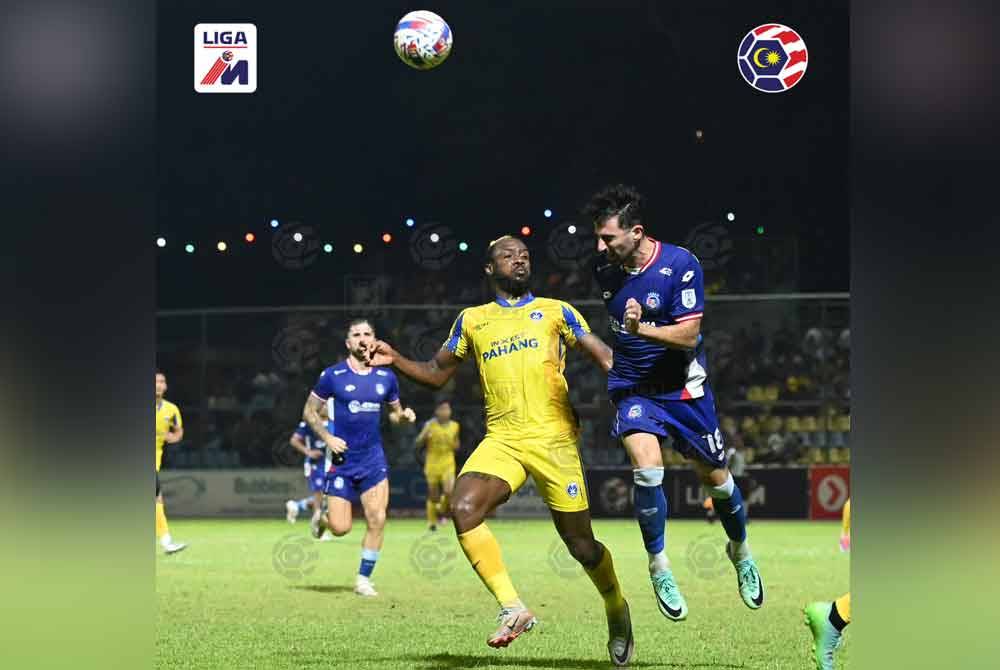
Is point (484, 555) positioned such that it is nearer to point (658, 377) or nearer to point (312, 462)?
point (658, 377)

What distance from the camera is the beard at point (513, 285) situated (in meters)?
8.59

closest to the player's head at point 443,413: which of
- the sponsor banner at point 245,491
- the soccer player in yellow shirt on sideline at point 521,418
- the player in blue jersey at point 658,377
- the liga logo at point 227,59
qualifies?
the sponsor banner at point 245,491

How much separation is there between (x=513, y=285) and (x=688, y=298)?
108 centimetres

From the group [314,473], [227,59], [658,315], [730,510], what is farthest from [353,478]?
Result: [314,473]

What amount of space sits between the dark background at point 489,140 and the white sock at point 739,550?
72.4ft

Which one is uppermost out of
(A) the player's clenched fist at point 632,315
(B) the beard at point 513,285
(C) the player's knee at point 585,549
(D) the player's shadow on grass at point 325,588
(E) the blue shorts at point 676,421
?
(B) the beard at point 513,285

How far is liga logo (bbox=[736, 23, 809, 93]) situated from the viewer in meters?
7.18

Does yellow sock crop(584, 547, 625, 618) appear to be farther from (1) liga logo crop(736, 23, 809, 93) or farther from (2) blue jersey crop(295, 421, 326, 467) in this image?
(2) blue jersey crop(295, 421, 326, 467)

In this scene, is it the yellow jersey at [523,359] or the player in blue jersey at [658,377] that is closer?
the player in blue jersey at [658,377]

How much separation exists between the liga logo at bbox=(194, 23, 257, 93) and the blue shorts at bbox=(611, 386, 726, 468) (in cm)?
345

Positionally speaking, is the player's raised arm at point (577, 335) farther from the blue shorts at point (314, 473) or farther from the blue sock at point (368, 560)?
the blue shorts at point (314, 473)

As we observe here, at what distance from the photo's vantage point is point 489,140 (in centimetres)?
3453

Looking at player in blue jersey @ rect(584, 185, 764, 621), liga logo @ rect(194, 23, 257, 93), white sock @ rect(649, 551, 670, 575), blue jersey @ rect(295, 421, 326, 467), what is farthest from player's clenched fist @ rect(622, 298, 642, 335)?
blue jersey @ rect(295, 421, 326, 467)

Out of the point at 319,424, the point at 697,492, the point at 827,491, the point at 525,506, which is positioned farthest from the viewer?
the point at 525,506
